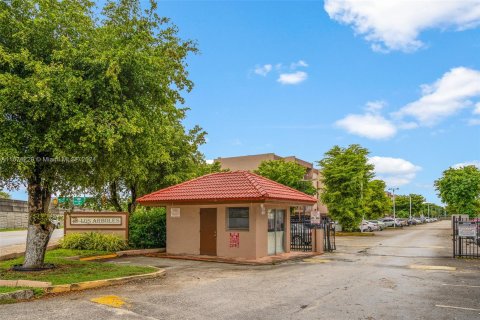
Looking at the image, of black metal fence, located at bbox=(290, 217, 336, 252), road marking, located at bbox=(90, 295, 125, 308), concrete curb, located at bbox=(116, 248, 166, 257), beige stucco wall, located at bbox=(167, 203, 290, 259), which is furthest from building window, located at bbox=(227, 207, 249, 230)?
road marking, located at bbox=(90, 295, 125, 308)

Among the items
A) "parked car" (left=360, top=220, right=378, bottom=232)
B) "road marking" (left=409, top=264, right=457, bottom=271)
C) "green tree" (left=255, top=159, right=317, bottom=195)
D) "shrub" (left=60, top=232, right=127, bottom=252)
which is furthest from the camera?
"green tree" (left=255, top=159, right=317, bottom=195)

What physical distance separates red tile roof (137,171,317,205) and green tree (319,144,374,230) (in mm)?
21558

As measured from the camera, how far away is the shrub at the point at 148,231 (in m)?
22.2

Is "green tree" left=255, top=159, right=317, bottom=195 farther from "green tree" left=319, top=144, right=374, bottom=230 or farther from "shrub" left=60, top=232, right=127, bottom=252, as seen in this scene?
"shrub" left=60, top=232, right=127, bottom=252

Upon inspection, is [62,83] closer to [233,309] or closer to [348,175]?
[233,309]

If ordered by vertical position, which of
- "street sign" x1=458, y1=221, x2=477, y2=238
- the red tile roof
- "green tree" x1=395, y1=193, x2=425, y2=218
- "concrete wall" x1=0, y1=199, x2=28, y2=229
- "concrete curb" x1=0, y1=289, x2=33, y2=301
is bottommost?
"green tree" x1=395, y1=193, x2=425, y2=218

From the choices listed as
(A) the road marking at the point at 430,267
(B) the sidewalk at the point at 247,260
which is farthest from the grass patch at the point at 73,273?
(A) the road marking at the point at 430,267

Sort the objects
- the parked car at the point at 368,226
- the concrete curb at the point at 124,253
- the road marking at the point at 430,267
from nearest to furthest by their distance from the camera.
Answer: the road marking at the point at 430,267 → the concrete curb at the point at 124,253 → the parked car at the point at 368,226

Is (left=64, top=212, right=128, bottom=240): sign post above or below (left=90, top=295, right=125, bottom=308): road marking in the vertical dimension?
above

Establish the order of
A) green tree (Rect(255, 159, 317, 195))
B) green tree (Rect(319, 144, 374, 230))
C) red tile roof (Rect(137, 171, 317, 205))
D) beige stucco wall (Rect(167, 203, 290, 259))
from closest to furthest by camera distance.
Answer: red tile roof (Rect(137, 171, 317, 205))
beige stucco wall (Rect(167, 203, 290, 259))
green tree (Rect(319, 144, 374, 230))
green tree (Rect(255, 159, 317, 195))

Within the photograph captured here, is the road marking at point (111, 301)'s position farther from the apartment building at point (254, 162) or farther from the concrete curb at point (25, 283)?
the apartment building at point (254, 162)

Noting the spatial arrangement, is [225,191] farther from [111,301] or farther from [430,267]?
[111,301]

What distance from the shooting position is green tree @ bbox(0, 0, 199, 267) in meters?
11.9

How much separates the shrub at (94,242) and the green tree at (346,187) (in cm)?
2773
